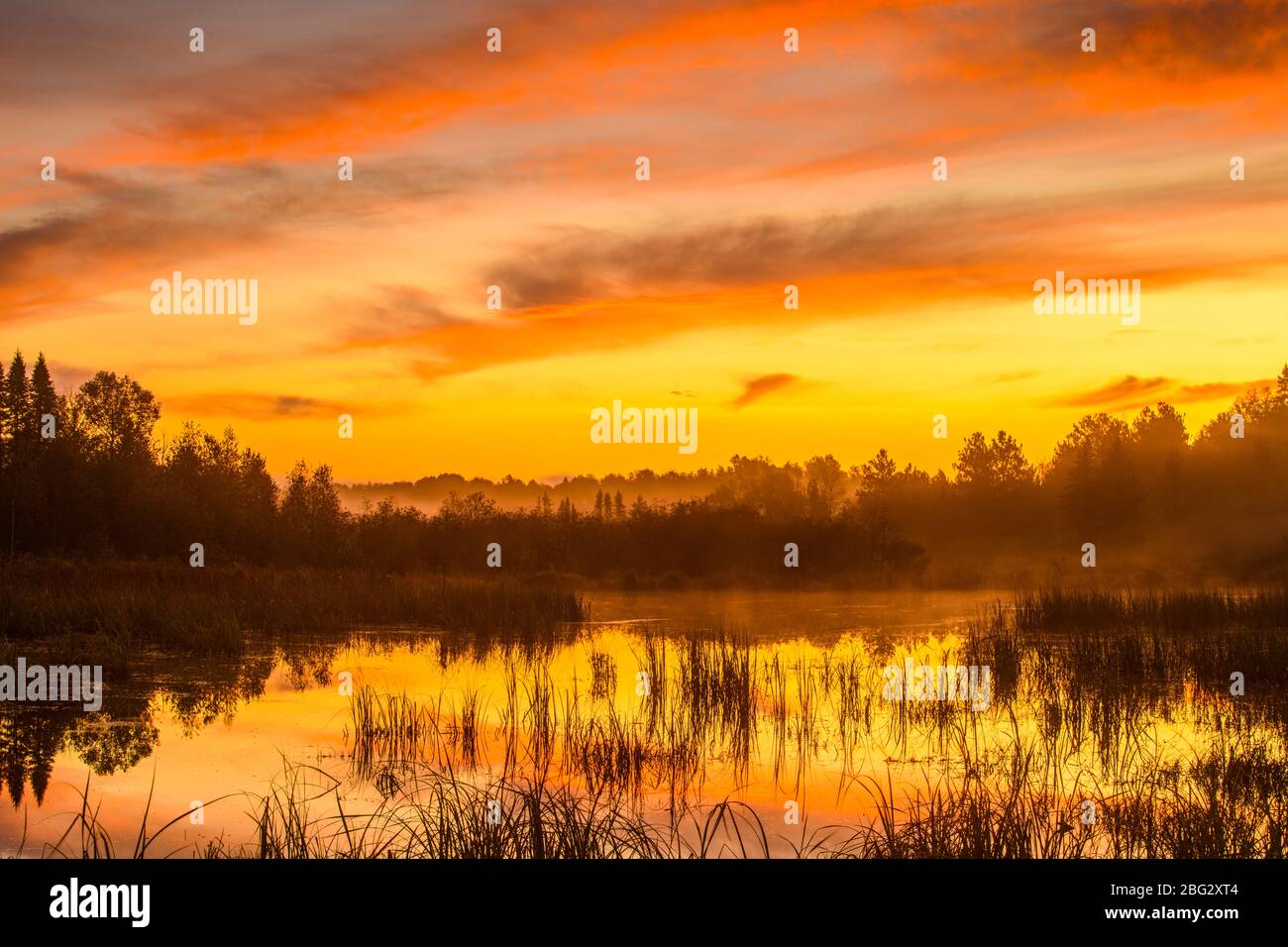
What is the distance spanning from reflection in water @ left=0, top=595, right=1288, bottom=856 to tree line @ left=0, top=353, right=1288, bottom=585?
14.0 metres

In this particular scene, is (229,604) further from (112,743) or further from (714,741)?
(714,741)

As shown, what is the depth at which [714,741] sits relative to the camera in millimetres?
10977

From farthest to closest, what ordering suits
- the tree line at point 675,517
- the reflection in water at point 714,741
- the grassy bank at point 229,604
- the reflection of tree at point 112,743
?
the tree line at point 675,517 → the grassy bank at point 229,604 → the reflection of tree at point 112,743 → the reflection in water at point 714,741

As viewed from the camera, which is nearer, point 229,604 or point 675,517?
point 229,604

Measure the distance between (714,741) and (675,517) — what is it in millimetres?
33323

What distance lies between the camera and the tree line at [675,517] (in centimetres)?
4334

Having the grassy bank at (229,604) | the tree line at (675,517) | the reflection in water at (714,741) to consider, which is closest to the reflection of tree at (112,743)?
the reflection in water at (714,741)

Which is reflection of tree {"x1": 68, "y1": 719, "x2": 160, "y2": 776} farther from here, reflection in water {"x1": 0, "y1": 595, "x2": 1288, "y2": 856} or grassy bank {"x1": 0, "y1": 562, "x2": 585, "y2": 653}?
grassy bank {"x1": 0, "y1": 562, "x2": 585, "y2": 653}

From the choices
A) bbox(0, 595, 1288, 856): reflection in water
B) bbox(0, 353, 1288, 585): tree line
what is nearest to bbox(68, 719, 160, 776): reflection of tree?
bbox(0, 595, 1288, 856): reflection in water

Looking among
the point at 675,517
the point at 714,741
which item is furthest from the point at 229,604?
the point at 675,517

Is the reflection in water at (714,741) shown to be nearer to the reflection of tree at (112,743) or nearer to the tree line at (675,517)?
the reflection of tree at (112,743)

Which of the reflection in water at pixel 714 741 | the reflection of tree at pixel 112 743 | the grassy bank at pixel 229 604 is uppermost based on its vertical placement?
the grassy bank at pixel 229 604

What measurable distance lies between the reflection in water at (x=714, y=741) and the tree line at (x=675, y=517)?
1396 centimetres

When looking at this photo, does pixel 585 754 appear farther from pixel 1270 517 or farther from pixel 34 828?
pixel 1270 517
